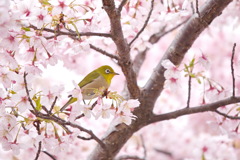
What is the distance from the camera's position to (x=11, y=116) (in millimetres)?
1492

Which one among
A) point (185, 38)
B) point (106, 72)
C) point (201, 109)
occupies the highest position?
point (185, 38)

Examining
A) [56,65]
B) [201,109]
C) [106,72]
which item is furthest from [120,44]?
[201,109]

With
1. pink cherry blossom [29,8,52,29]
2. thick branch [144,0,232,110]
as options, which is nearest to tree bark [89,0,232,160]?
thick branch [144,0,232,110]

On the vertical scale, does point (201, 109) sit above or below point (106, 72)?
below

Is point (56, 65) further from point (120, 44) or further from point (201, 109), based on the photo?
point (201, 109)

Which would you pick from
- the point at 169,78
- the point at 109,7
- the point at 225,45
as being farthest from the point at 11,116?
the point at 225,45

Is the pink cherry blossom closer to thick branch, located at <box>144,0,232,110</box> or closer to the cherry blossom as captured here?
the cherry blossom

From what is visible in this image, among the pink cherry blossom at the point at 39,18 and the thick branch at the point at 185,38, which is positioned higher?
the thick branch at the point at 185,38

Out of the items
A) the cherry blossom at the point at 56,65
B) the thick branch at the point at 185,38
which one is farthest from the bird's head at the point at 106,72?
the thick branch at the point at 185,38

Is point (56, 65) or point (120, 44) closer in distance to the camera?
point (120, 44)

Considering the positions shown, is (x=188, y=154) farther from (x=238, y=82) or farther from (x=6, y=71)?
(x=6, y=71)

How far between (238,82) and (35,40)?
4996mm

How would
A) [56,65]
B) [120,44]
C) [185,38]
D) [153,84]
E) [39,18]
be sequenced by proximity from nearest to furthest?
[39,18]
[120,44]
[56,65]
[185,38]
[153,84]

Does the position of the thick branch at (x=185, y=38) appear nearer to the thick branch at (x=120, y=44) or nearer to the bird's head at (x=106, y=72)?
the thick branch at (x=120, y=44)
